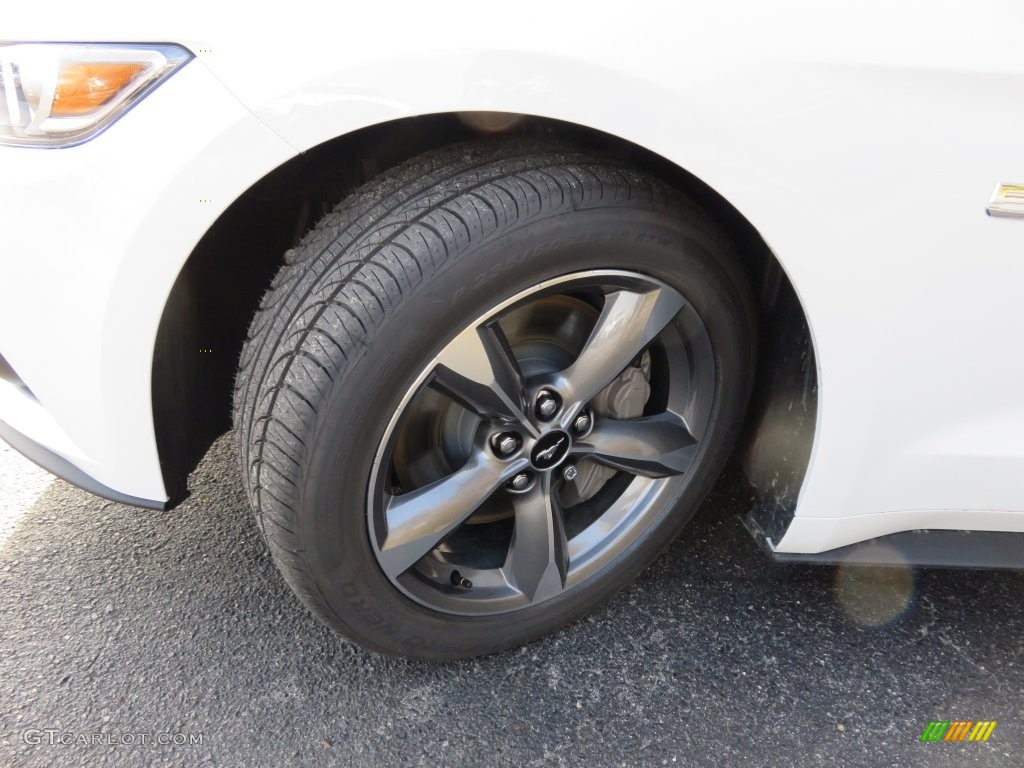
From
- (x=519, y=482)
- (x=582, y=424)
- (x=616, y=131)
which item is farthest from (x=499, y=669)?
(x=616, y=131)

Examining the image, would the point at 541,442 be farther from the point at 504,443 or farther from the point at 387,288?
the point at 387,288

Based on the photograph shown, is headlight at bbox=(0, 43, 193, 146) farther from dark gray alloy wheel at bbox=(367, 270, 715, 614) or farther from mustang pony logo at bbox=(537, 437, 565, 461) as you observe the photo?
mustang pony logo at bbox=(537, 437, 565, 461)

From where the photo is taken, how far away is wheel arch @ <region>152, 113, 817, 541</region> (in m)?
1.30

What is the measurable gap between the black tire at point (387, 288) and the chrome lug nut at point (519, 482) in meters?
0.28

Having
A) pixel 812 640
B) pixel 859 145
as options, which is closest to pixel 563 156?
pixel 859 145

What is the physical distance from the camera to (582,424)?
1.52m

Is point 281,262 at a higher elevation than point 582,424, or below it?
higher

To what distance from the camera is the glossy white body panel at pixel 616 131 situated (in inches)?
41.0

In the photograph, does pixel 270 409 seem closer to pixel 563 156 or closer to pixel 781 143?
pixel 563 156

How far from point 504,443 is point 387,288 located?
399 mm

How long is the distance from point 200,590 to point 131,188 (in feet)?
3.33

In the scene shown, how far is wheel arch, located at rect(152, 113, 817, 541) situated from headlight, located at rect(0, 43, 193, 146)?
0.25m

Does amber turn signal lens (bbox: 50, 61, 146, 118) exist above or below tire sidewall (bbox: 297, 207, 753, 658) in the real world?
above

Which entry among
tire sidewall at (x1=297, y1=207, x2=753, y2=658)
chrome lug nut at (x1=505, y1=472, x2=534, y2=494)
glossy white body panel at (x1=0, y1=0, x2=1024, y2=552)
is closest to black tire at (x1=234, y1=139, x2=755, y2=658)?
tire sidewall at (x1=297, y1=207, x2=753, y2=658)
